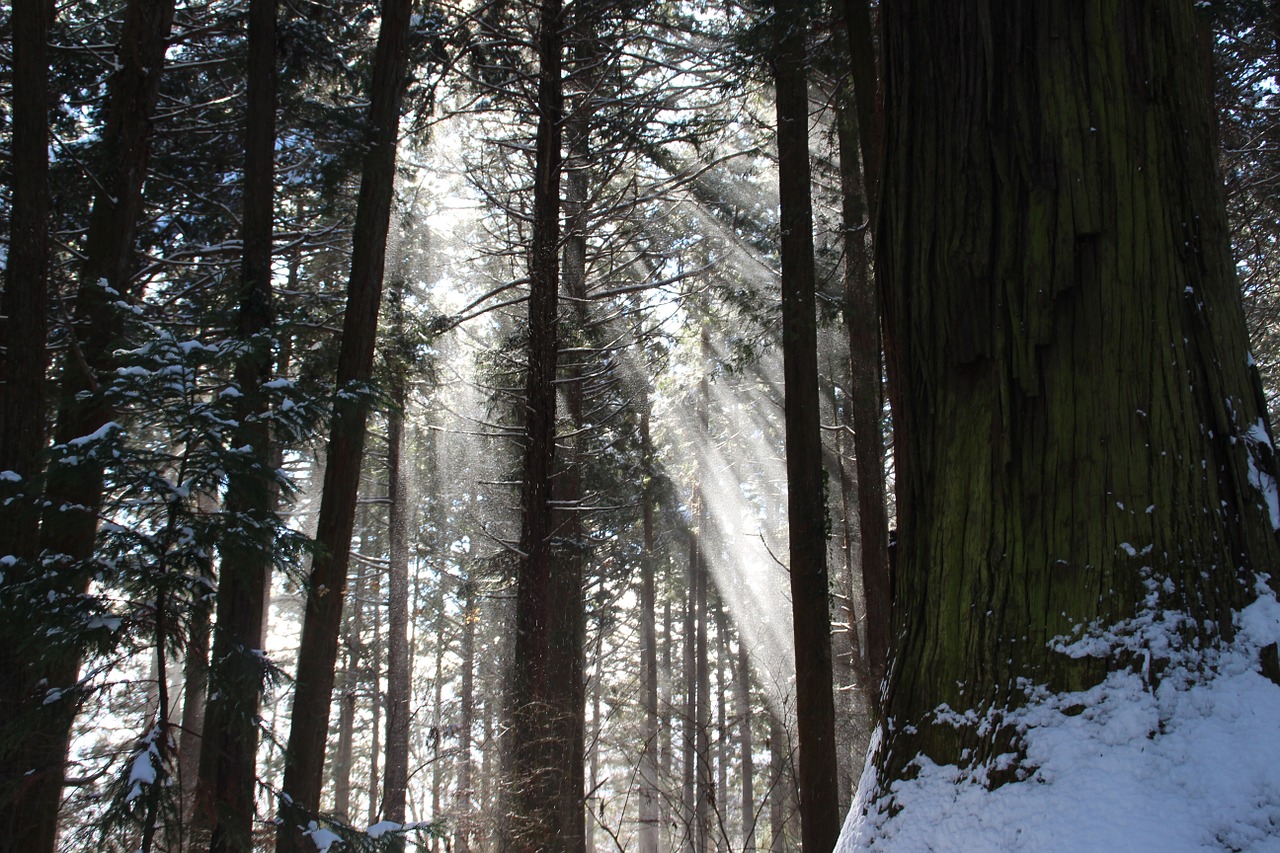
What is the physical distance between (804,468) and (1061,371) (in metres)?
5.99

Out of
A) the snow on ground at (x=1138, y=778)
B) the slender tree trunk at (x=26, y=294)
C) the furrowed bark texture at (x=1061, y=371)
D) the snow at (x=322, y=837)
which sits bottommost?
the snow at (x=322, y=837)

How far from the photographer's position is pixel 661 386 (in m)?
14.5

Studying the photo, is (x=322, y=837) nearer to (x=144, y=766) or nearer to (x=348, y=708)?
(x=144, y=766)

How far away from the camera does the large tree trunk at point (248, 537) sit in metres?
4.31

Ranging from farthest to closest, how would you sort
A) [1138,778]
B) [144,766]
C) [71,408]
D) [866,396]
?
[866,396]
[71,408]
[144,766]
[1138,778]

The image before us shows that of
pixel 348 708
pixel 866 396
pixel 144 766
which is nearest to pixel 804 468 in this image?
pixel 866 396

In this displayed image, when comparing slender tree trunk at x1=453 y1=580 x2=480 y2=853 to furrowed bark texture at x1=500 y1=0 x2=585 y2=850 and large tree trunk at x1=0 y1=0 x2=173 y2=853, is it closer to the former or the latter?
furrowed bark texture at x1=500 y1=0 x2=585 y2=850

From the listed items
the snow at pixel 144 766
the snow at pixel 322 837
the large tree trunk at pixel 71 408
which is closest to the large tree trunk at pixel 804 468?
the snow at pixel 322 837

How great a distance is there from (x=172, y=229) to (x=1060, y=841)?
1121 centimetres

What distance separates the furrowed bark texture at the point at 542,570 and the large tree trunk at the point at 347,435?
2.38 metres

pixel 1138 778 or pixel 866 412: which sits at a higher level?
pixel 866 412

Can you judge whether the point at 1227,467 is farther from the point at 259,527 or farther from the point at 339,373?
the point at 339,373

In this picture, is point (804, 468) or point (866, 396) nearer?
point (804, 468)

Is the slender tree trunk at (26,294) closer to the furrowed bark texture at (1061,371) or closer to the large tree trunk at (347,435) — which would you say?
the large tree trunk at (347,435)
